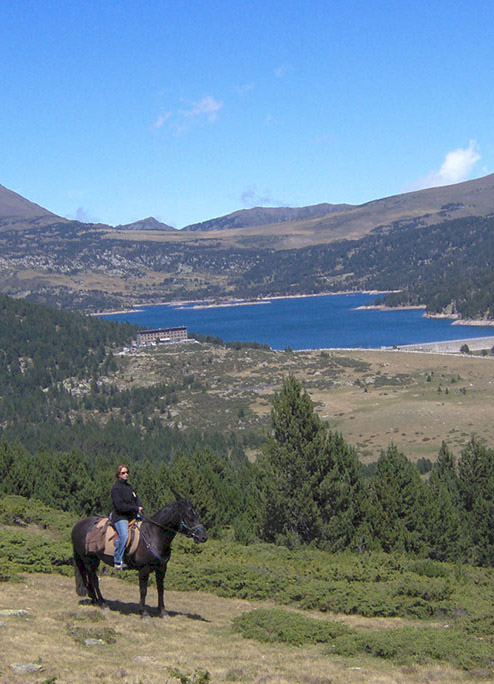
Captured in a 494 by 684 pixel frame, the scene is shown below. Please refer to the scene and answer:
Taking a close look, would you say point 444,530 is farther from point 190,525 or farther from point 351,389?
point 351,389

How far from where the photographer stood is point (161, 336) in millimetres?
159625

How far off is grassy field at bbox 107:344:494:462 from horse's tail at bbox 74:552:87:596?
60760mm

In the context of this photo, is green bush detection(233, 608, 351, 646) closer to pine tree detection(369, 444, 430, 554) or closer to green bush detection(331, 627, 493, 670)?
green bush detection(331, 627, 493, 670)

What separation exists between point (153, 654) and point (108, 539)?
10.8ft

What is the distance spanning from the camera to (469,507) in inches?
1620

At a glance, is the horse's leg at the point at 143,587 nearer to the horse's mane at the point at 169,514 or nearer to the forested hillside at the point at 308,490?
the horse's mane at the point at 169,514

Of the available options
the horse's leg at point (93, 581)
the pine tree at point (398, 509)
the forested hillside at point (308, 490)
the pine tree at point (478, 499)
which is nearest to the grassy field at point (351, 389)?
the pine tree at point (478, 499)

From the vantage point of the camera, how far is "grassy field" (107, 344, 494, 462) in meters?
88.1

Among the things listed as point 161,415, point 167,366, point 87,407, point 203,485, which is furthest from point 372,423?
point 203,485

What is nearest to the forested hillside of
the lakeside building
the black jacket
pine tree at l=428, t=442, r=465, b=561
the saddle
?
pine tree at l=428, t=442, r=465, b=561

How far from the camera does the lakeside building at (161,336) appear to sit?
6119 inches

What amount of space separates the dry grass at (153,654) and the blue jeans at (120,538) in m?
1.22

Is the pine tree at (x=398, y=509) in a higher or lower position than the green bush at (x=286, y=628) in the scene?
lower

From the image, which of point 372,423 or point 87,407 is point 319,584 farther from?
point 87,407
